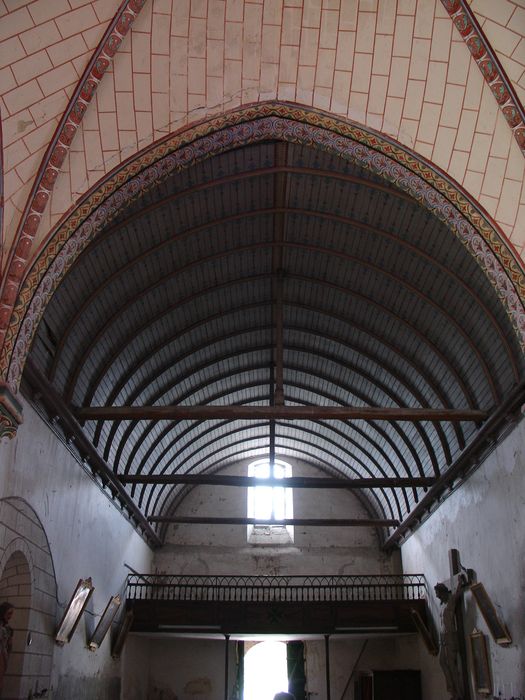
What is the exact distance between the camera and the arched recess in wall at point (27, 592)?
40.1 feet

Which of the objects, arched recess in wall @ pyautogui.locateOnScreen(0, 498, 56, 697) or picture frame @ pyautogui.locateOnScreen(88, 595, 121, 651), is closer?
arched recess in wall @ pyautogui.locateOnScreen(0, 498, 56, 697)

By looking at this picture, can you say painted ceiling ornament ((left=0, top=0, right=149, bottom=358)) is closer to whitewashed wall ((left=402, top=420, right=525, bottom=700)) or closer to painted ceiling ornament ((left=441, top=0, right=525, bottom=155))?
painted ceiling ornament ((left=441, top=0, right=525, bottom=155))

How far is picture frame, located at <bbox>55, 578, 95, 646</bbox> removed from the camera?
1430 centimetres

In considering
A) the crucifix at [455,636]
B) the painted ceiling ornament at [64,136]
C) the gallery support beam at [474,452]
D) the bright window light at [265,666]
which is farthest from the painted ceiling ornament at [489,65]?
the bright window light at [265,666]

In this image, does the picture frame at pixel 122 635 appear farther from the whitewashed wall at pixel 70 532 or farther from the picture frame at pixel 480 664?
the picture frame at pixel 480 664

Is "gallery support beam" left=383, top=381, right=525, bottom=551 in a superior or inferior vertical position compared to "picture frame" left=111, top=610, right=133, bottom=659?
superior

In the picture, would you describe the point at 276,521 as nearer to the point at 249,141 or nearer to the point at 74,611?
the point at 74,611

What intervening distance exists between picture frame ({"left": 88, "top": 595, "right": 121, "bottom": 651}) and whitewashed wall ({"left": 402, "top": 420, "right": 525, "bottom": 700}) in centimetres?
928

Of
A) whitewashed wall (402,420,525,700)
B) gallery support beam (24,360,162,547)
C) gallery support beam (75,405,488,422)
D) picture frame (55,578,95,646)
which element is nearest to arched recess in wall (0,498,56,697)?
picture frame (55,578,95,646)

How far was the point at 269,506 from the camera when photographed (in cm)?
2939

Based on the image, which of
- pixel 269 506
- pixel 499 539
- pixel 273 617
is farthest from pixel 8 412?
pixel 269 506

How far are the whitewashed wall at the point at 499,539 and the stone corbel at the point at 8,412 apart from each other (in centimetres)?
951

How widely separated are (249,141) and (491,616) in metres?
10.9

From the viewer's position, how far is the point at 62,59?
969 centimetres
